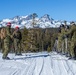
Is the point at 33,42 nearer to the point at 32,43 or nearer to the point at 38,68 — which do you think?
the point at 32,43

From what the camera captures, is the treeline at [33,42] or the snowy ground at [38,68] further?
the treeline at [33,42]

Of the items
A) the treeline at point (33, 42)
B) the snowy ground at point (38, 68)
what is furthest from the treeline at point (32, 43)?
the snowy ground at point (38, 68)

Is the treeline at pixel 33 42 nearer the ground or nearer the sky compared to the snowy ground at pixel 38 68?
nearer the sky

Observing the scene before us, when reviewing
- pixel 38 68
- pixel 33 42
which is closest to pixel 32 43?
pixel 33 42

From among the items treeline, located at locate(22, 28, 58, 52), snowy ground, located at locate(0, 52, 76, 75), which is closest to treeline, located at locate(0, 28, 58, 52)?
treeline, located at locate(22, 28, 58, 52)

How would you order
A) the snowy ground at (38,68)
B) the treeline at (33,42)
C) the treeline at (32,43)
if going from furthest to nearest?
the treeline at (33,42), the treeline at (32,43), the snowy ground at (38,68)

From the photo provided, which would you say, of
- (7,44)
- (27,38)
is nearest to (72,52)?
(7,44)

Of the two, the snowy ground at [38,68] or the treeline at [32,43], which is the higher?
the treeline at [32,43]

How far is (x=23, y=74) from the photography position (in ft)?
32.6

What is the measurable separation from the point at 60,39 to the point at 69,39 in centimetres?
346

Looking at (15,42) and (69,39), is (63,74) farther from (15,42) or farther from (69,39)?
(15,42)

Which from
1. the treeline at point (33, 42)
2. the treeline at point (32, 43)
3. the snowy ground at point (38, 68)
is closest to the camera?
the snowy ground at point (38, 68)

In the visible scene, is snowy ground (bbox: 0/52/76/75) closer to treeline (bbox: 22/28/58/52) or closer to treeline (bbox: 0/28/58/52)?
treeline (bbox: 0/28/58/52)

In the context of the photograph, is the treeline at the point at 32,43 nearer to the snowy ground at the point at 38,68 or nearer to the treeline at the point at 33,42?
the treeline at the point at 33,42
